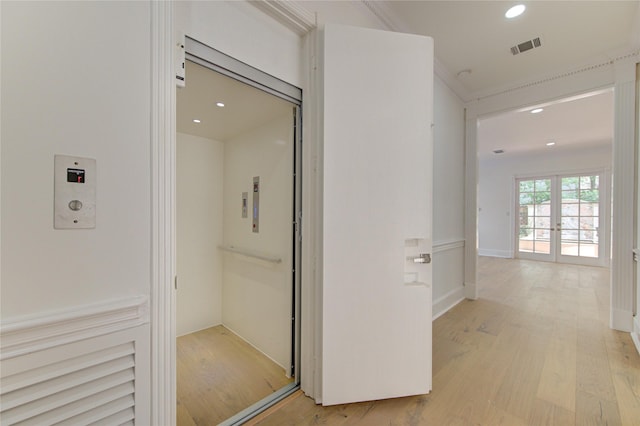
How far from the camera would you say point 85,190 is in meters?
0.91

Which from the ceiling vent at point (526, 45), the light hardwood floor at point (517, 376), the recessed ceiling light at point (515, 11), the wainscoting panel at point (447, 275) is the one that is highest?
the ceiling vent at point (526, 45)

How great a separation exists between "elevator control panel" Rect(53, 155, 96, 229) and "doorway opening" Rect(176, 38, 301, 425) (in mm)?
707

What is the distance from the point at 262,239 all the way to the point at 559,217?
7733 mm

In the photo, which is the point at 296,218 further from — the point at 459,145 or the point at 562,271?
the point at 562,271

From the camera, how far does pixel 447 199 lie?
10.6ft

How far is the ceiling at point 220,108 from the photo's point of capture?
1623 mm

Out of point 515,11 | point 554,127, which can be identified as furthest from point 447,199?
point 554,127

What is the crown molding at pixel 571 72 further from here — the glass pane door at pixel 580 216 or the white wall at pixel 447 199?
the glass pane door at pixel 580 216

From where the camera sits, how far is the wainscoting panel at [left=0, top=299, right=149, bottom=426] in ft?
→ 2.56

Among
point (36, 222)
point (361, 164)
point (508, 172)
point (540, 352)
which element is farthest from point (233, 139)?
point (508, 172)

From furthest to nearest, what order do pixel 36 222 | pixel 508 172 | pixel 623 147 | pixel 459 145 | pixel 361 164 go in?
pixel 508 172, pixel 459 145, pixel 623 147, pixel 361 164, pixel 36 222

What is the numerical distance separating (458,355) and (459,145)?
8.69ft

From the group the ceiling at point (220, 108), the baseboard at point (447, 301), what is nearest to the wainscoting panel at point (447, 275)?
the baseboard at point (447, 301)

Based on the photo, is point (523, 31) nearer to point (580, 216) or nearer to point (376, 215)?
point (376, 215)
